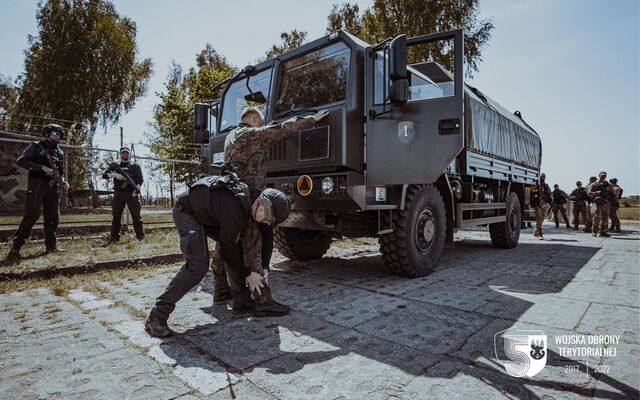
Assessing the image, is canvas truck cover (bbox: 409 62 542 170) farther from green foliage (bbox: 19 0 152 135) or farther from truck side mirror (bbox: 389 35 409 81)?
green foliage (bbox: 19 0 152 135)

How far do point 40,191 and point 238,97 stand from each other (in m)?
3.23

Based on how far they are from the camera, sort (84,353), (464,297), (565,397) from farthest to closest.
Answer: (464,297) → (84,353) → (565,397)

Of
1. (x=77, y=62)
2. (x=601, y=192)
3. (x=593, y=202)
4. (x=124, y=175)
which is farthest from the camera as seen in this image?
(x=77, y=62)

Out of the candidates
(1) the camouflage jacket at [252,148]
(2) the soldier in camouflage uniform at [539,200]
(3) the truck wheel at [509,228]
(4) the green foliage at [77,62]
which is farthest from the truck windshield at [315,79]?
(4) the green foliage at [77,62]

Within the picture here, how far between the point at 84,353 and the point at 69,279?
7.73 feet

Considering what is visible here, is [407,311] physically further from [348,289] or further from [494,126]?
[494,126]

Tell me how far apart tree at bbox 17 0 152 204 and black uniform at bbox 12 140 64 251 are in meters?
16.4

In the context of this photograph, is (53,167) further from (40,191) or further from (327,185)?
(327,185)

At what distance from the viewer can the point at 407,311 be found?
3107 millimetres

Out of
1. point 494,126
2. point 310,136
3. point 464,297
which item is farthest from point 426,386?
point 494,126

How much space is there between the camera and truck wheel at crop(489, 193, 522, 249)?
7.22 metres

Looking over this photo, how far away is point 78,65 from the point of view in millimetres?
18734

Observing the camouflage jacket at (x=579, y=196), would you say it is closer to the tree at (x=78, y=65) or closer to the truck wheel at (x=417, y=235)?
the truck wheel at (x=417, y=235)

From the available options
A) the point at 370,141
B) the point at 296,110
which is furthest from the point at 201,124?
the point at 370,141
